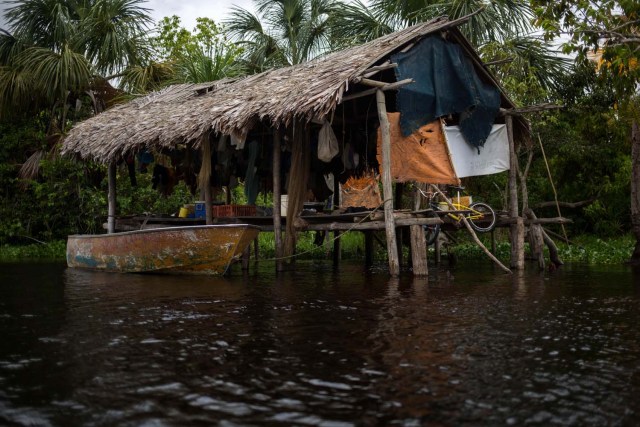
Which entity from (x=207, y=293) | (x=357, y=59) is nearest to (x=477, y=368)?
(x=207, y=293)

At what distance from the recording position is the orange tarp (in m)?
11.1

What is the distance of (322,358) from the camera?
454cm

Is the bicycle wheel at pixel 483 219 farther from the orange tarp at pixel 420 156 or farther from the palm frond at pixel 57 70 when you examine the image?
the palm frond at pixel 57 70

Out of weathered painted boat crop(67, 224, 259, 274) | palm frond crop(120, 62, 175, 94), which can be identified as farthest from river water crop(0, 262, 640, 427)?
palm frond crop(120, 62, 175, 94)

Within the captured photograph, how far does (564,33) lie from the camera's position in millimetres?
10344

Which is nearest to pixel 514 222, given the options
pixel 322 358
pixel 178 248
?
pixel 178 248

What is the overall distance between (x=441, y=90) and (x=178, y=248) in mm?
5060

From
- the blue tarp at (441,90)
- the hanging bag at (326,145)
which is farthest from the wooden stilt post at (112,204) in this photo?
the blue tarp at (441,90)

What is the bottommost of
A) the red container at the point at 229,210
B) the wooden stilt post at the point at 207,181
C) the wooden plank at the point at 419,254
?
the wooden plank at the point at 419,254

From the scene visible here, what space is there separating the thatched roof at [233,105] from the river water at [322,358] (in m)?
3.23

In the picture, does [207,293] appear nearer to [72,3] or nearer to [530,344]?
[530,344]

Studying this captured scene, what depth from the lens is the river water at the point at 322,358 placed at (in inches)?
132

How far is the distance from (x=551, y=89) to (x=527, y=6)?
239 centimetres

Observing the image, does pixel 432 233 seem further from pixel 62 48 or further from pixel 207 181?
pixel 62 48
